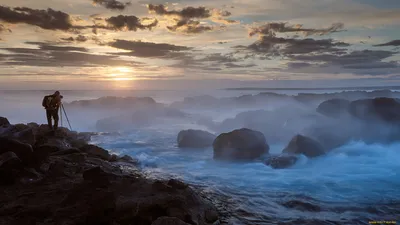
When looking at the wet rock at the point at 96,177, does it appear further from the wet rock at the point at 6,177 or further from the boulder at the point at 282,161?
the boulder at the point at 282,161

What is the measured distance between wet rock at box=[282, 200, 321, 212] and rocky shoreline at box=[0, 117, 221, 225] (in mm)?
3652

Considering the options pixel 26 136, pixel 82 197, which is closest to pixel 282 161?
pixel 82 197

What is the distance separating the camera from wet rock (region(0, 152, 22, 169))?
11.9 m

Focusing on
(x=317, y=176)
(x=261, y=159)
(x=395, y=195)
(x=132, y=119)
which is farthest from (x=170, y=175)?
(x=132, y=119)

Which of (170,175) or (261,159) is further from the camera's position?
(261,159)

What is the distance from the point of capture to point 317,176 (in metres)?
18.6

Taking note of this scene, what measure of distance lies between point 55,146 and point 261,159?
46.7ft

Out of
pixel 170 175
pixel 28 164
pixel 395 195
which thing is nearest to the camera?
pixel 28 164

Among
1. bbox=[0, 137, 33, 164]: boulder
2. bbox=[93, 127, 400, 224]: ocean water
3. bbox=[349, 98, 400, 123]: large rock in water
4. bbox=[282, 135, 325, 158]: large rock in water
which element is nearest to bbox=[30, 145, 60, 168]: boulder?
bbox=[0, 137, 33, 164]: boulder

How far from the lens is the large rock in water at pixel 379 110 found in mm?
28438

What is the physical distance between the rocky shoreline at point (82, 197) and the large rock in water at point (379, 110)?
25.0 m

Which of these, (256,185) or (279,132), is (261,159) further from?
(279,132)

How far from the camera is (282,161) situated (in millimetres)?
20531

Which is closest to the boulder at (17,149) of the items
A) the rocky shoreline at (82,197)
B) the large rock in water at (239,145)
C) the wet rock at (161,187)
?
the rocky shoreline at (82,197)
